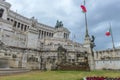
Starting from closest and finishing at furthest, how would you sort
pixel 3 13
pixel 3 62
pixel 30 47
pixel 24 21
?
pixel 3 62 < pixel 30 47 < pixel 3 13 < pixel 24 21

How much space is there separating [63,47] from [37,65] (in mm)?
5194

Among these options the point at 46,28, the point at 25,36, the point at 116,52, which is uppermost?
the point at 46,28

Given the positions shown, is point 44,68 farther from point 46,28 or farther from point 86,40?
point 46,28

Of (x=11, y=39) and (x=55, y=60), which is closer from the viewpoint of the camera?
(x=11, y=39)

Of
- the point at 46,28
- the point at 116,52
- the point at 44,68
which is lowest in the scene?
the point at 44,68

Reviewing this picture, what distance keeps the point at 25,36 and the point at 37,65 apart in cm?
512

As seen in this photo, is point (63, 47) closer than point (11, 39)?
No

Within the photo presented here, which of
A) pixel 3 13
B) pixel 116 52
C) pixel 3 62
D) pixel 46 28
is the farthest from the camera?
pixel 46 28

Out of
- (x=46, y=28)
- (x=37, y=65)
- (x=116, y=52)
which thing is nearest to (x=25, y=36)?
(x=37, y=65)

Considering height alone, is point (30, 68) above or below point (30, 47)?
below

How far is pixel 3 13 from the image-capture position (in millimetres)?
64188

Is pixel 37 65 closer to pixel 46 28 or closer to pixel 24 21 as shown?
pixel 24 21

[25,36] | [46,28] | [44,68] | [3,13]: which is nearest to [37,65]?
[44,68]

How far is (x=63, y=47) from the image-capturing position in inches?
970
